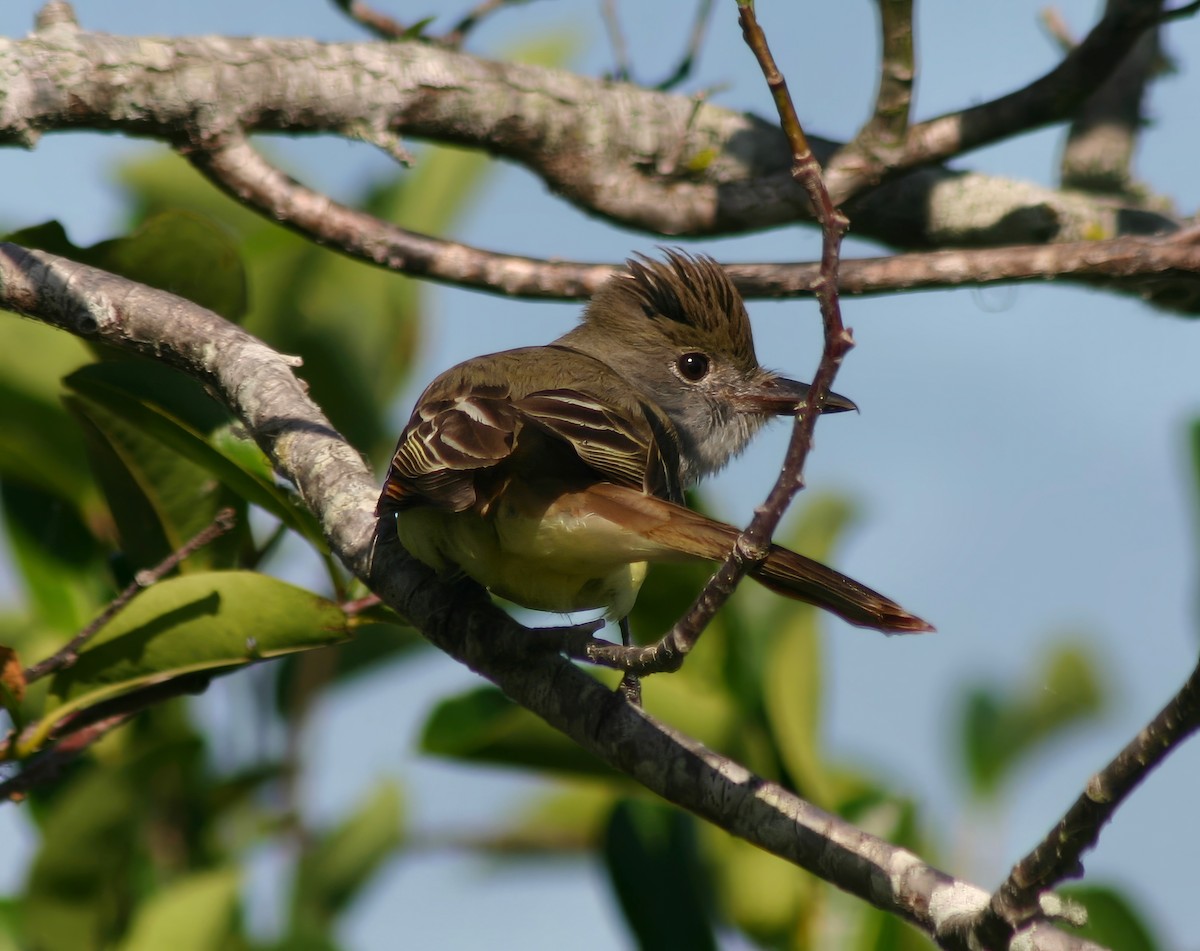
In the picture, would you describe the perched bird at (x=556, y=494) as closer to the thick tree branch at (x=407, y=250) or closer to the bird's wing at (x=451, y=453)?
the bird's wing at (x=451, y=453)

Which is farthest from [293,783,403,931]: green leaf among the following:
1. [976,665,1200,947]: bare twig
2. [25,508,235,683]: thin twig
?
[976,665,1200,947]: bare twig

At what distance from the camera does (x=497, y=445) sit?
2779 millimetres

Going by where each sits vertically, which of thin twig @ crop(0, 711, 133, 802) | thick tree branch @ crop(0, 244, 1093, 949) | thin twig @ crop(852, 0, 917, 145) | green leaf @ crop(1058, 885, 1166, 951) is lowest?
green leaf @ crop(1058, 885, 1166, 951)

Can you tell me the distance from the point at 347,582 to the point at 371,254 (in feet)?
3.03

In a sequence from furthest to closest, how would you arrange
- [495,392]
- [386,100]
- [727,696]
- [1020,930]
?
[386,100], [727,696], [495,392], [1020,930]

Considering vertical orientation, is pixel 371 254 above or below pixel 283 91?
below

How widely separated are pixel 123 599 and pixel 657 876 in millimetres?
1439

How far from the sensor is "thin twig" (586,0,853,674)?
207cm

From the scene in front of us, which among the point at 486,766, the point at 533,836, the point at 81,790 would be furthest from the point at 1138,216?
the point at 81,790

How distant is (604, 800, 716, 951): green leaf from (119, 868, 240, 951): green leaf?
3.06ft

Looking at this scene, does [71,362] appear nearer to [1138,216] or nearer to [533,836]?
[533,836]

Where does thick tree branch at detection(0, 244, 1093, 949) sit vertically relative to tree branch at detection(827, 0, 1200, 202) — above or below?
below

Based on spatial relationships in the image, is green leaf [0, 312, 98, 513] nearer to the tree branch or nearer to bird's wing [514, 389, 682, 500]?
bird's wing [514, 389, 682, 500]

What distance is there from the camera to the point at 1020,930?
6.73 ft
